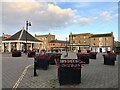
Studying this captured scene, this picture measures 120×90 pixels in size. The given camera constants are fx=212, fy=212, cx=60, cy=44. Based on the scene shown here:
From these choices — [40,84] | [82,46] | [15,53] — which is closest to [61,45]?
[82,46]

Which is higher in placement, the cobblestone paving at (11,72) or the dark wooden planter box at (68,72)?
the dark wooden planter box at (68,72)

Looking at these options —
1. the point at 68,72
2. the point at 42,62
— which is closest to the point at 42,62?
the point at 42,62

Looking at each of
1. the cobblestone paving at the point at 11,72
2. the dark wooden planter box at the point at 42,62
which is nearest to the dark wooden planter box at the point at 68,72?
the cobblestone paving at the point at 11,72

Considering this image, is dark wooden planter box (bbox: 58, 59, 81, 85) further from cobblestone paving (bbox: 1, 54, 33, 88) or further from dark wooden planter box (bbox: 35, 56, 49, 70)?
dark wooden planter box (bbox: 35, 56, 49, 70)

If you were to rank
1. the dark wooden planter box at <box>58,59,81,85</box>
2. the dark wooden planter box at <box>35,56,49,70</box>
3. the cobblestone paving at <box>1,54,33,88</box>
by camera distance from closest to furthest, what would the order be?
the dark wooden planter box at <box>58,59,81,85</box> → the cobblestone paving at <box>1,54,33,88</box> → the dark wooden planter box at <box>35,56,49,70</box>

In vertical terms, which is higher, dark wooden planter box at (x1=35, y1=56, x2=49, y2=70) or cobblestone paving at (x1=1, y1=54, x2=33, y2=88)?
dark wooden planter box at (x1=35, y1=56, x2=49, y2=70)

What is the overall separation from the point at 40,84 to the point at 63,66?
4.07ft

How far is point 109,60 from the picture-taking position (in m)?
18.0

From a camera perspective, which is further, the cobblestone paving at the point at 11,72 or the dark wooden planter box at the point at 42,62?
the dark wooden planter box at the point at 42,62

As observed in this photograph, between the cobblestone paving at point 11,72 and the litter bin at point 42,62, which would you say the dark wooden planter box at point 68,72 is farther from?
the litter bin at point 42,62

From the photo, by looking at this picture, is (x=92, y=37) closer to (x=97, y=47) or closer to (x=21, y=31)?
(x=97, y=47)

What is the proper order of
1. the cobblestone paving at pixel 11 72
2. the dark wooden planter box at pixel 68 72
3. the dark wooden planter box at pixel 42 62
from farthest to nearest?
the dark wooden planter box at pixel 42 62
the cobblestone paving at pixel 11 72
the dark wooden planter box at pixel 68 72

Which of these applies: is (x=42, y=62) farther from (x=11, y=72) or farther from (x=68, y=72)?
(x=68, y=72)

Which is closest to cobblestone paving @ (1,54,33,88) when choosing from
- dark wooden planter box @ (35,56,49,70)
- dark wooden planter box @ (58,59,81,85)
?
dark wooden planter box @ (35,56,49,70)
